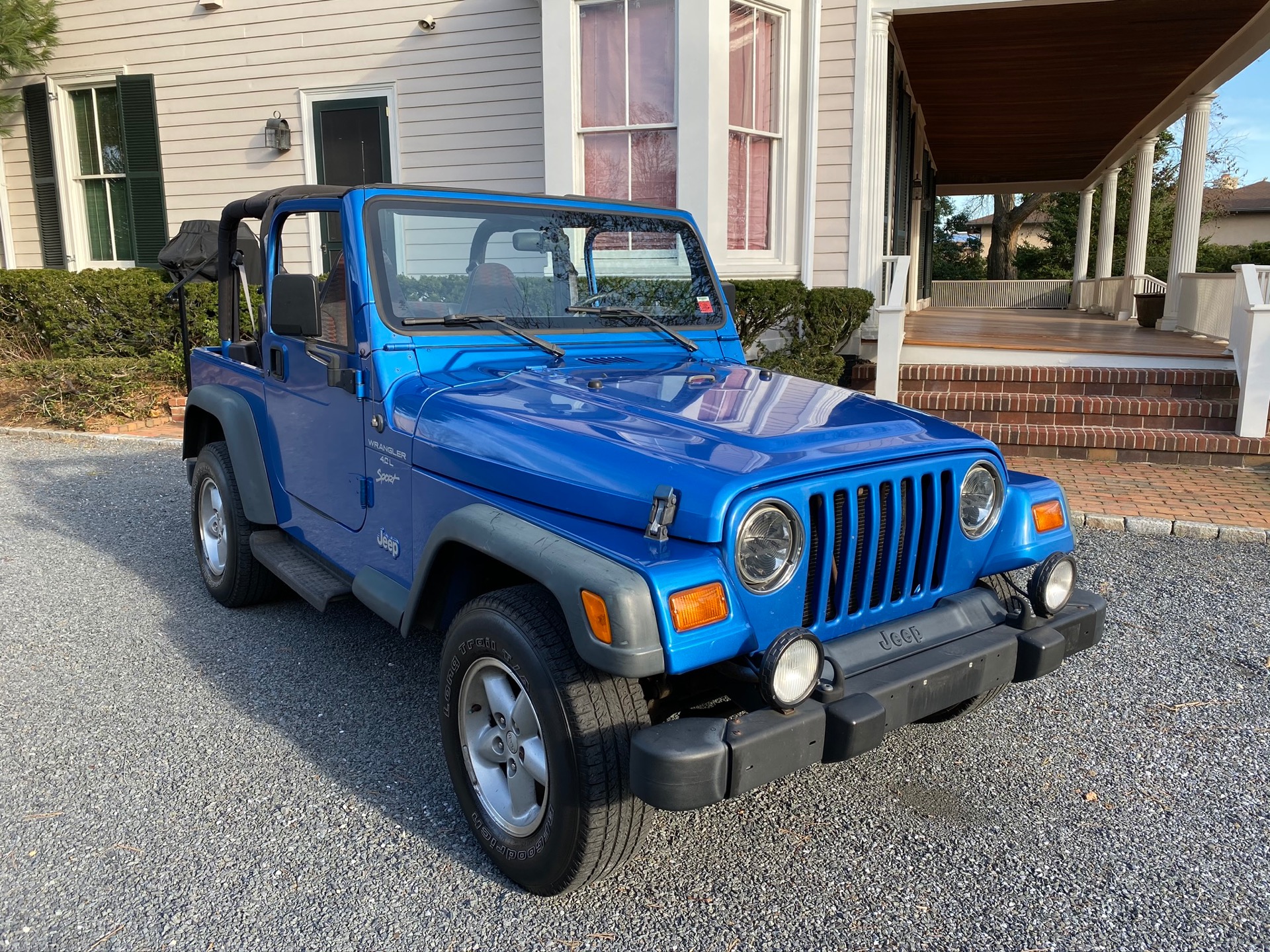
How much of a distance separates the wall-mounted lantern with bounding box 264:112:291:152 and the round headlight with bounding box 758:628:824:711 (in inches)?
395

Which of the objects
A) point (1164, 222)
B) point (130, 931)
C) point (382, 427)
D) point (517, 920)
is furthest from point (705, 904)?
point (1164, 222)

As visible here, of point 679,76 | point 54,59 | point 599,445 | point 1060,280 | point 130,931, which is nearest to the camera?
point 130,931

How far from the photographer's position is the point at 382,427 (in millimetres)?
3008

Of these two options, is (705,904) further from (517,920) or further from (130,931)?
(130,931)

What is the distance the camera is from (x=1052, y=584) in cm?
260

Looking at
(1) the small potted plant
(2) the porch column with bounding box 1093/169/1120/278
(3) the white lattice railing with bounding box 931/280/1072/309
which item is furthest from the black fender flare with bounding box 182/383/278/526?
(3) the white lattice railing with bounding box 931/280/1072/309

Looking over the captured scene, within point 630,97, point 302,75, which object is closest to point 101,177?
point 302,75

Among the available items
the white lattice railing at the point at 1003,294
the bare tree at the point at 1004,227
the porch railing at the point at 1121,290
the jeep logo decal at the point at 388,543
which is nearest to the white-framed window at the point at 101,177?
the jeep logo decal at the point at 388,543

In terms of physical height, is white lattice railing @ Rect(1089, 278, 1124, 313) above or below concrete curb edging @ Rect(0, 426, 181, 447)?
above

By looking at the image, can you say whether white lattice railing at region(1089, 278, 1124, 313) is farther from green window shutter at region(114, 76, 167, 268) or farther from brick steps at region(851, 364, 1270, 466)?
green window shutter at region(114, 76, 167, 268)

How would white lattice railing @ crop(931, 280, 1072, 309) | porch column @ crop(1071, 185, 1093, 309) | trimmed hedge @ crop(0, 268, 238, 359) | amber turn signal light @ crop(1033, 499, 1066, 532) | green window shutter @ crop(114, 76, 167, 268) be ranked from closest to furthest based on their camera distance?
1. amber turn signal light @ crop(1033, 499, 1066, 532)
2. trimmed hedge @ crop(0, 268, 238, 359)
3. green window shutter @ crop(114, 76, 167, 268)
4. porch column @ crop(1071, 185, 1093, 309)
5. white lattice railing @ crop(931, 280, 1072, 309)

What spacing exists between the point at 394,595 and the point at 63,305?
9130 mm

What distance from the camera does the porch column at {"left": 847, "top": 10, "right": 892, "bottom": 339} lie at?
8547 millimetres

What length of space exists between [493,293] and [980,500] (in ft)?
5.95
